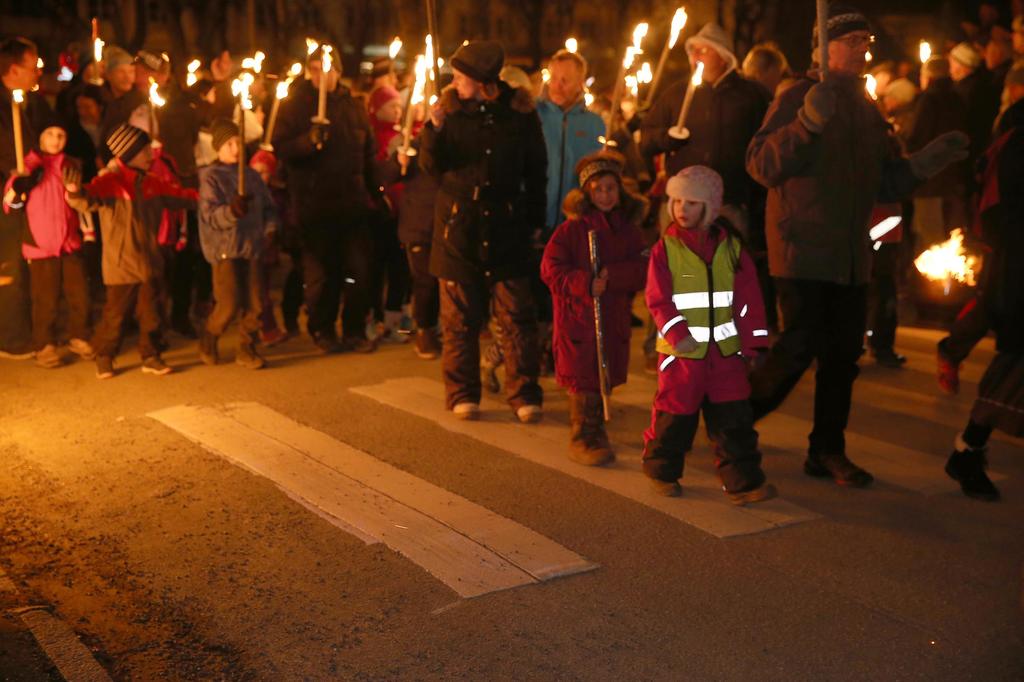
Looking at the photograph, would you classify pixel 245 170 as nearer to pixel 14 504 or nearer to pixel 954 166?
pixel 14 504

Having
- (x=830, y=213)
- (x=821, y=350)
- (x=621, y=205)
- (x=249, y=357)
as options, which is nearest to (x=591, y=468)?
(x=821, y=350)

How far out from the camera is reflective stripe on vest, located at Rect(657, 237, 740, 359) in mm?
6480

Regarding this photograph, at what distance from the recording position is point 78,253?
10.4 metres

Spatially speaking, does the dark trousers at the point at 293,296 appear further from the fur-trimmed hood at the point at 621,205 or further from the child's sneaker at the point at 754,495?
the child's sneaker at the point at 754,495

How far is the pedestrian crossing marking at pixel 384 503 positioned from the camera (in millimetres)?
5578

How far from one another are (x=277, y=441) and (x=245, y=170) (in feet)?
10.6

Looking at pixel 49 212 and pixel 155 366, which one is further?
pixel 49 212

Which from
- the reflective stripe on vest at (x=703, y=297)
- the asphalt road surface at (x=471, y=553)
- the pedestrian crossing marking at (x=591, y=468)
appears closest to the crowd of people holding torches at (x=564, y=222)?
the reflective stripe on vest at (x=703, y=297)

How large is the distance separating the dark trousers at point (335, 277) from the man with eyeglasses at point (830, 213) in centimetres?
468

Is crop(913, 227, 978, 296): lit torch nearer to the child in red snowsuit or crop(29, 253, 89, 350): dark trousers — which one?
the child in red snowsuit

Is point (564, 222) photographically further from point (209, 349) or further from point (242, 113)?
point (209, 349)

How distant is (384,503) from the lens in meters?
6.49

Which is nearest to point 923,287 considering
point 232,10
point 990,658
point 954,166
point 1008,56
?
point 954,166

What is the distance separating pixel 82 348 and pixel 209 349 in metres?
1.11
